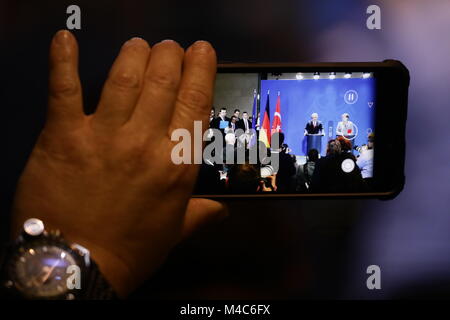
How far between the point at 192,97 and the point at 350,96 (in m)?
0.26

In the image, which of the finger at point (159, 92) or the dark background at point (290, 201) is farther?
the dark background at point (290, 201)

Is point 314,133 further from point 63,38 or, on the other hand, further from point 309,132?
point 63,38

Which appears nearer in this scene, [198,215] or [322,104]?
[198,215]

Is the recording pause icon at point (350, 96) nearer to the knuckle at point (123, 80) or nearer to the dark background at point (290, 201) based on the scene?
the dark background at point (290, 201)

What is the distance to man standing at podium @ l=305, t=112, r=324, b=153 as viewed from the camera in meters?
0.45

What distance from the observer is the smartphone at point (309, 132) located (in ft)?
1.45

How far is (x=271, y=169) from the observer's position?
454mm

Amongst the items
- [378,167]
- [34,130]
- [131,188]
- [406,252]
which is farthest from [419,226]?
[34,130]

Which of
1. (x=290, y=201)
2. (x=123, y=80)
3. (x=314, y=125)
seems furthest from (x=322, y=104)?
(x=123, y=80)

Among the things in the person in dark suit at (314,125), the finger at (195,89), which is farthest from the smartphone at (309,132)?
the finger at (195,89)

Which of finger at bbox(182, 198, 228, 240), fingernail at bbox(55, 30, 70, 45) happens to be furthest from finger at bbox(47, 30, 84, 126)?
finger at bbox(182, 198, 228, 240)

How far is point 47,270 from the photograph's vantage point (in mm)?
269

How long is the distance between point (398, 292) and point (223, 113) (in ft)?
1.31

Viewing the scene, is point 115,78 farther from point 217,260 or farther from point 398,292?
point 398,292
